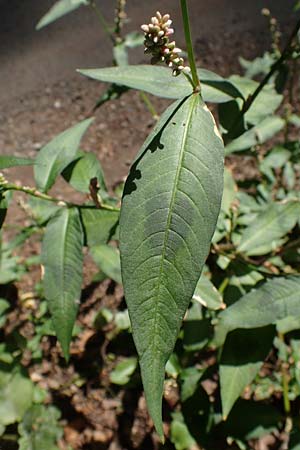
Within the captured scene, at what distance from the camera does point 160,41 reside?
0.98m

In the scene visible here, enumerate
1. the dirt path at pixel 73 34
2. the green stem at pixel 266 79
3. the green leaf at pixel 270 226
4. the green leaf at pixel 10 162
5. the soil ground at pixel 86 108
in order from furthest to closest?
the dirt path at pixel 73 34, the soil ground at pixel 86 108, the green leaf at pixel 270 226, the green stem at pixel 266 79, the green leaf at pixel 10 162

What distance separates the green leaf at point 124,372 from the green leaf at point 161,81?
1.12m

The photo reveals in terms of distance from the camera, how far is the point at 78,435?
2.16 meters

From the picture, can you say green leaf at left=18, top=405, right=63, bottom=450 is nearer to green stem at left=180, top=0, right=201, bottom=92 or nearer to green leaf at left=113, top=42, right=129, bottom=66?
green leaf at left=113, top=42, right=129, bottom=66

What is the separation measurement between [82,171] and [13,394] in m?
0.96

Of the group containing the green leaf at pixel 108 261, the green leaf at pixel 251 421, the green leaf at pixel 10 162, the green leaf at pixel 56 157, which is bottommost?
the green leaf at pixel 251 421

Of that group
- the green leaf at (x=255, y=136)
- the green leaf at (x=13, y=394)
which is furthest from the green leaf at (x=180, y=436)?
the green leaf at (x=255, y=136)

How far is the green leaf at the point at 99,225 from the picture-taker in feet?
4.80

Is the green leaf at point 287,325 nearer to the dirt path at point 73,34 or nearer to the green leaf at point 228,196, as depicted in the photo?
the green leaf at point 228,196

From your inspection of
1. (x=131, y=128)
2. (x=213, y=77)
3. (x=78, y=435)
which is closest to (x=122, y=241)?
(x=213, y=77)

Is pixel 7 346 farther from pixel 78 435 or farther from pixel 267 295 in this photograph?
pixel 267 295

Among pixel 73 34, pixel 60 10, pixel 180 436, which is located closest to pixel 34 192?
pixel 60 10

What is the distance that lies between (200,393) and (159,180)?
108 centimetres

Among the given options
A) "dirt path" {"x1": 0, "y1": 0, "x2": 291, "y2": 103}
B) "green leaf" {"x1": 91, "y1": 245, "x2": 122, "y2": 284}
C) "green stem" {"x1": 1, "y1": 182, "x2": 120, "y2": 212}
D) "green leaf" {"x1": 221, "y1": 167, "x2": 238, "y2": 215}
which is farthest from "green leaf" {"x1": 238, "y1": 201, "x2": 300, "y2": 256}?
"dirt path" {"x1": 0, "y1": 0, "x2": 291, "y2": 103}
